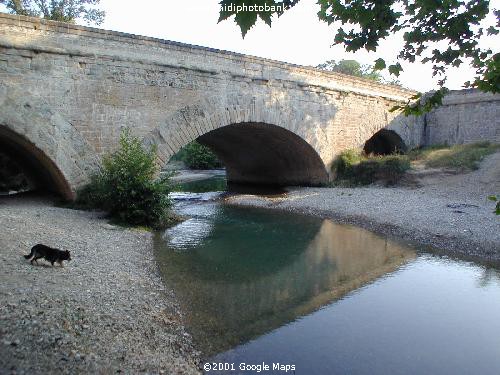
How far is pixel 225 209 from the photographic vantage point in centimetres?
1351

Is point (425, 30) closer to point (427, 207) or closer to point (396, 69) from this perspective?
point (396, 69)

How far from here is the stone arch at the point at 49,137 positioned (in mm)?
8898

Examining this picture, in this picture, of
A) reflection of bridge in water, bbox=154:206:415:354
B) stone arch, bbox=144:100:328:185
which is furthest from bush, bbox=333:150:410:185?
reflection of bridge in water, bbox=154:206:415:354

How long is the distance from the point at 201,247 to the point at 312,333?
4187 mm

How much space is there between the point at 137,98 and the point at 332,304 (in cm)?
779

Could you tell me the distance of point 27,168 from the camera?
41.7 ft

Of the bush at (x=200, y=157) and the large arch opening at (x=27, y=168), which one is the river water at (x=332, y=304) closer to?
the large arch opening at (x=27, y=168)

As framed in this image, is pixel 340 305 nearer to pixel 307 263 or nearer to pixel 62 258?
pixel 307 263

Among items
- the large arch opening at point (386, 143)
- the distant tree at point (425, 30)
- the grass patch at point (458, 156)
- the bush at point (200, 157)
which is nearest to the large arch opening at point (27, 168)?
the distant tree at point (425, 30)

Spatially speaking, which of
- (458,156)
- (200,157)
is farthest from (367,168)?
(200,157)

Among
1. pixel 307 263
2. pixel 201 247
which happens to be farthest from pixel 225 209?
pixel 307 263

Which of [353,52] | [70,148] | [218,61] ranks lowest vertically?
[70,148]

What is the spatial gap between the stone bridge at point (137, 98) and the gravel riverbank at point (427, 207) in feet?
9.25

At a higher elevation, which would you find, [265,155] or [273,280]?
[265,155]
